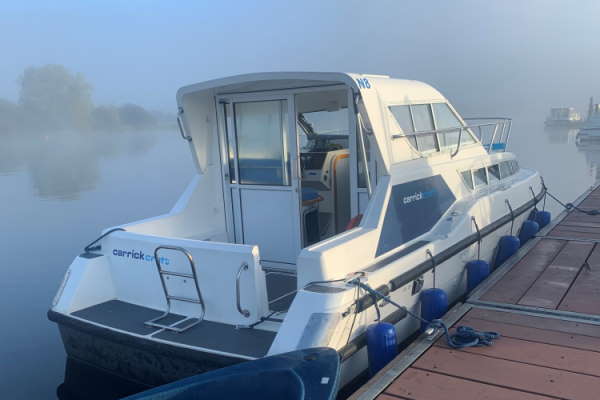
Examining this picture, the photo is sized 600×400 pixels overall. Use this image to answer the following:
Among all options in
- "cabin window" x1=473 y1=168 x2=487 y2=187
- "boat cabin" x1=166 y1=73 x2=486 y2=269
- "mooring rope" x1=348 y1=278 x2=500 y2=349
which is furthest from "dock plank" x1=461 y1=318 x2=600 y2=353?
"cabin window" x1=473 y1=168 x2=487 y2=187

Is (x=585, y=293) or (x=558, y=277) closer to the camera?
(x=585, y=293)

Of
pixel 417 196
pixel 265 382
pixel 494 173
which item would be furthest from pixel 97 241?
pixel 494 173

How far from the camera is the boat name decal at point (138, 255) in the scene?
367 cm

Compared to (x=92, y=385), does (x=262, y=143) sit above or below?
above

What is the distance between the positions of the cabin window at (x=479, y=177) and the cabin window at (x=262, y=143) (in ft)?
6.88

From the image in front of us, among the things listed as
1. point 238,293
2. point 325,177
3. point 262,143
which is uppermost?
point 262,143

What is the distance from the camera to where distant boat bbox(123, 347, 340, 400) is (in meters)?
2.53

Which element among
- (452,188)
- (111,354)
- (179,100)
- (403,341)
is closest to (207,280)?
(111,354)

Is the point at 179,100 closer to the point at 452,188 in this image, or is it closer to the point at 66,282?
the point at 66,282

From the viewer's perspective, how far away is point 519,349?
3227 mm

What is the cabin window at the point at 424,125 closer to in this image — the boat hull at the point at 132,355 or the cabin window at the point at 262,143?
the cabin window at the point at 262,143

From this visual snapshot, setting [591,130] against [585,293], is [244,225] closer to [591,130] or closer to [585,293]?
[585,293]

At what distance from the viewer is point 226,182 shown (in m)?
5.00

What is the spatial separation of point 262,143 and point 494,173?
9.51 ft
